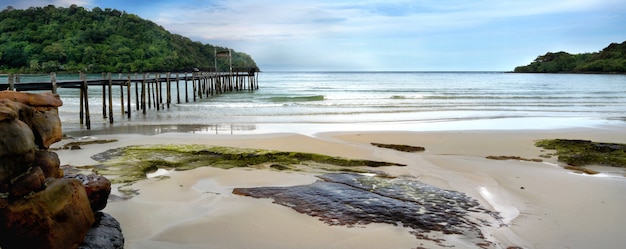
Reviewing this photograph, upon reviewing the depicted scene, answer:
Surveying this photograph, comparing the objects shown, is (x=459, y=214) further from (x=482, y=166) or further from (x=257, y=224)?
(x=482, y=166)

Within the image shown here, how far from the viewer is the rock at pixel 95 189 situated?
4.62 metres

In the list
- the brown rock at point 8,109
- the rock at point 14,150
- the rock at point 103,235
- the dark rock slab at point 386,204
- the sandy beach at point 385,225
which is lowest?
the sandy beach at point 385,225

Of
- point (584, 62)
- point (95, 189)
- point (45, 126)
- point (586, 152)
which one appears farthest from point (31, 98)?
point (584, 62)

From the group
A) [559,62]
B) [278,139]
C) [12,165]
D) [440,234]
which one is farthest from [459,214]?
[559,62]

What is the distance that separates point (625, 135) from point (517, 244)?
1152 centimetres

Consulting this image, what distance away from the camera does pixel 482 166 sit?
9.19 meters

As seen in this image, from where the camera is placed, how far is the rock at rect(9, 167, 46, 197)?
11.6 feet

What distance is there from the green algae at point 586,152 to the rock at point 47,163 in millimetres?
9097

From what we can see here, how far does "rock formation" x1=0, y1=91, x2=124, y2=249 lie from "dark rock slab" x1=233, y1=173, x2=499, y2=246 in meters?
2.46

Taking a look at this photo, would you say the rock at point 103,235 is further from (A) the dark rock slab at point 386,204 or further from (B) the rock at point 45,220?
(A) the dark rock slab at point 386,204

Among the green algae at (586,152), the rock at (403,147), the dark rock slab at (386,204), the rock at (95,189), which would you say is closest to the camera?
the rock at (95,189)

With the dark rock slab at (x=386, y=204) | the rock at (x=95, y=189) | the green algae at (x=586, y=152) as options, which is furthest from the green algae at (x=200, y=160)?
the green algae at (x=586, y=152)

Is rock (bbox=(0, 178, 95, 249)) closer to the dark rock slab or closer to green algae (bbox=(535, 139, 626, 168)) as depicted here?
the dark rock slab

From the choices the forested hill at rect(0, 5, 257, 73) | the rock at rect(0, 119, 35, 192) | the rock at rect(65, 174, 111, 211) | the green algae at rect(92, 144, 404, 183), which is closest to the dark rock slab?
the green algae at rect(92, 144, 404, 183)
